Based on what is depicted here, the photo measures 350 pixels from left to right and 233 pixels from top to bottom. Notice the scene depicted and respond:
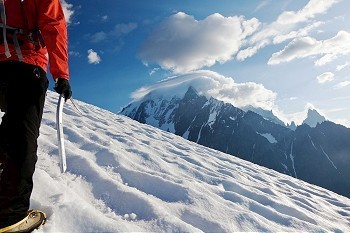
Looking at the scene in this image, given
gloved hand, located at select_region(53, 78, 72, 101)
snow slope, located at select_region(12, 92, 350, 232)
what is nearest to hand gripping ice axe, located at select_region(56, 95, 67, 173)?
gloved hand, located at select_region(53, 78, 72, 101)

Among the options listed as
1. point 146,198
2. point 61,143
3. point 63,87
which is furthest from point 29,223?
point 146,198

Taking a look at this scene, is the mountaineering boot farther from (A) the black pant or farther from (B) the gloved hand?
(B) the gloved hand

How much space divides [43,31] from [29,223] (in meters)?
1.82

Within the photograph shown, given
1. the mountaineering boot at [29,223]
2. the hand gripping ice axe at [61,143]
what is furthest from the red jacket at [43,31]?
the mountaineering boot at [29,223]

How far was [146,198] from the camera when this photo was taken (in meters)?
4.27

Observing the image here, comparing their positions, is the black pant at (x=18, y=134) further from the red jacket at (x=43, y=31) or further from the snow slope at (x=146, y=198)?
the snow slope at (x=146, y=198)

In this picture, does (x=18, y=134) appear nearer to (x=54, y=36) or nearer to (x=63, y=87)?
(x=63, y=87)

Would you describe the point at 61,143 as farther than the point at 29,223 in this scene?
Yes

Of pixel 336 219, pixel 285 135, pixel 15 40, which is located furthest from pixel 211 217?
pixel 285 135

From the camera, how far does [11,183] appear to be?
2.57 m

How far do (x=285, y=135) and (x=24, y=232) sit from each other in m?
198

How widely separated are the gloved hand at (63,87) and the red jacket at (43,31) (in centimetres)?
6

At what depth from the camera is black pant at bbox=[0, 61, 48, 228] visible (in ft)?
8.38

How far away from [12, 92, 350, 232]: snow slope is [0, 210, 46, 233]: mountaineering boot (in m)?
0.10
